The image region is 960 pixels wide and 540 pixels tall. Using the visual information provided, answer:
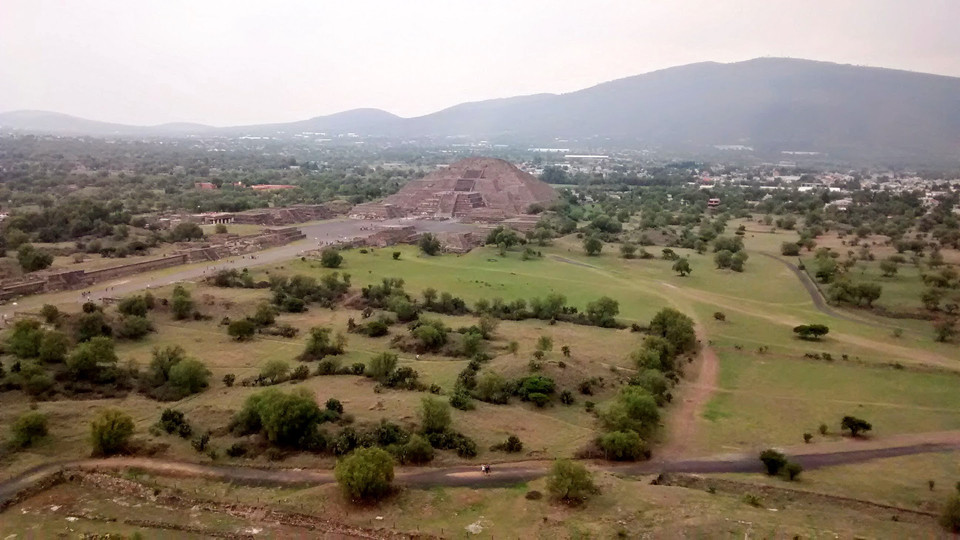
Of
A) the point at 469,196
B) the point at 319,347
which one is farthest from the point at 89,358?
the point at 469,196

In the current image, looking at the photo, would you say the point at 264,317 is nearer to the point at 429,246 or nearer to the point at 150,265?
the point at 150,265

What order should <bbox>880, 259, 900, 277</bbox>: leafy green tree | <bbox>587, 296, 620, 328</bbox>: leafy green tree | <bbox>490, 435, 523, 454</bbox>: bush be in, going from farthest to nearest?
<bbox>880, 259, 900, 277</bbox>: leafy green tree < <bbox>587, 296, 620, 328</bbox>: leafy green tree < <bbox>490, 435, 523, 454</bbox>: bush

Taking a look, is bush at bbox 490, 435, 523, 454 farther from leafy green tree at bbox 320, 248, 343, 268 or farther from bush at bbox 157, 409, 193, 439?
leafy green tree at bbox 320, 248, 343, 268

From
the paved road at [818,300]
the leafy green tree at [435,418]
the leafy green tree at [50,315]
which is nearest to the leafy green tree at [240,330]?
the leafy green tree at [50,315]

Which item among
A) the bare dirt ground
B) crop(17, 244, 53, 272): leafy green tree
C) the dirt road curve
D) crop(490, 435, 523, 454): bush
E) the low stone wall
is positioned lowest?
the bare dirt ground

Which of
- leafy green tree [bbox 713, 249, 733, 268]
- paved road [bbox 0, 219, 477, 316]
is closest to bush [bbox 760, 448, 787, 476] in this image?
leafy green tree [bbox 713, 249, 733, 268]

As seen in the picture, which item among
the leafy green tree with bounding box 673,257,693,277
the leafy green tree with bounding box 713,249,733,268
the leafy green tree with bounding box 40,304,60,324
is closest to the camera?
the leafy green tree with bounding box 40,304,60,324

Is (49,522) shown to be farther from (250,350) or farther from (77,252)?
(77,252)
